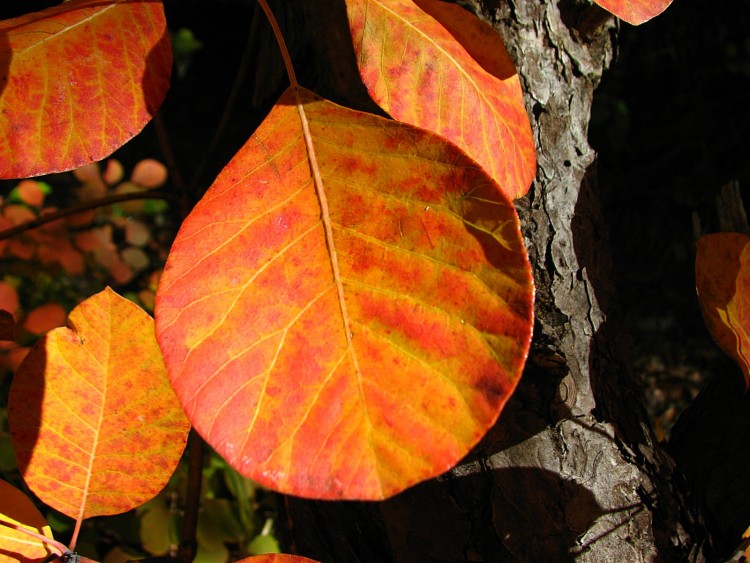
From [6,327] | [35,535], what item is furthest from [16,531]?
[6,327]

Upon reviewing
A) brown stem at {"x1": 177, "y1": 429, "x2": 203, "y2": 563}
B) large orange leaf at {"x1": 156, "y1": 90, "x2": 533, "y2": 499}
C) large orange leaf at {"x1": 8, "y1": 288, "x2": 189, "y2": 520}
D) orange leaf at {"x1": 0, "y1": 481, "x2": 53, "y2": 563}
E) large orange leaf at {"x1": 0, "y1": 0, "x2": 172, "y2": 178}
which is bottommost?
brown stem at {"x1": 177, "y1": 429, "x2": 203, "y2": 563}

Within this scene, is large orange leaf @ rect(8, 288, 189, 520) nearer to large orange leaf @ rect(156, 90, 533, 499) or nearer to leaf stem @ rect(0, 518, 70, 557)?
leaf stem @ rect(0, 518, 70, 557)

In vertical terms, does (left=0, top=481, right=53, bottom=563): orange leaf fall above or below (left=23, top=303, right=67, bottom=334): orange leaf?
above

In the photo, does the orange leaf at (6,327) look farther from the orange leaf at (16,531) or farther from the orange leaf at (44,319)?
the orange leaf at (44,319)

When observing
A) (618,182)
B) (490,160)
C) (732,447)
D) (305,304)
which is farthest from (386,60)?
(618,182)

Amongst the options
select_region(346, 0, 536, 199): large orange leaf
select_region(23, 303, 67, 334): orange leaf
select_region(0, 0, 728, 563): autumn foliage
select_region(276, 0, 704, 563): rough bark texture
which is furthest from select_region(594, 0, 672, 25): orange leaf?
select_region(23, 303, 67, 334): orange leaf

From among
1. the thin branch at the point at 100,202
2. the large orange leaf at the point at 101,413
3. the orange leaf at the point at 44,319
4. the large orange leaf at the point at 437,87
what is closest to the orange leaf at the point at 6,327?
the large orange leaf at the point at 101,413
